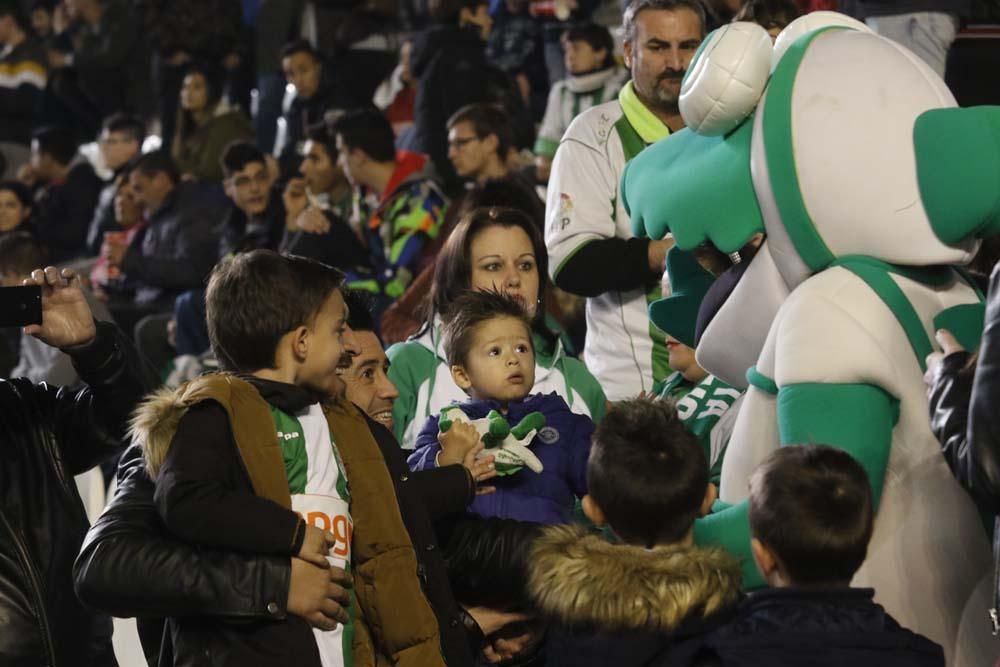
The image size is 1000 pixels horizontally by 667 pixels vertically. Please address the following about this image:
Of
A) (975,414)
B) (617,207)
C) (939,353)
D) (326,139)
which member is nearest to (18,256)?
(326,139)

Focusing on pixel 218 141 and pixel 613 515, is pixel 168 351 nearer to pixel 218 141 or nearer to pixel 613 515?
pixel 218 141

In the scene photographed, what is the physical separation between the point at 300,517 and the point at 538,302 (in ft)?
5.27

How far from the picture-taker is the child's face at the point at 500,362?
11.9 ft

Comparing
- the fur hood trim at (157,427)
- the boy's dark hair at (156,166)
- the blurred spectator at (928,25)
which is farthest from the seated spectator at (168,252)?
the fur hood trim at (157,427)

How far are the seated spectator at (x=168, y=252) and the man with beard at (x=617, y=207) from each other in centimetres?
438

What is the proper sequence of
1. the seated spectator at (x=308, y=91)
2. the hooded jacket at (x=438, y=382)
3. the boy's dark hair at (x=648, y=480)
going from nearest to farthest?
the boy's dark hair at (x=648, y=480)
the hooded jacket at (x=438, y=382)
the seated spectator at (x=308, y=91)

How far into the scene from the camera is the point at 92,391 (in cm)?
346

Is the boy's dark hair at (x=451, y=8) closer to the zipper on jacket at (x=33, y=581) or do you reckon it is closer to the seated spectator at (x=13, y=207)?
the seated spectator at (x=13, y=207)

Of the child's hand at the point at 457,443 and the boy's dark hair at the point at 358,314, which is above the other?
the boy's dark hair at the point at 358,314

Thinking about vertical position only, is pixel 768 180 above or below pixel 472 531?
above

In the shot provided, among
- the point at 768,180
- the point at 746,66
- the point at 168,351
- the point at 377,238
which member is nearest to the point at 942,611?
the point at 768,180

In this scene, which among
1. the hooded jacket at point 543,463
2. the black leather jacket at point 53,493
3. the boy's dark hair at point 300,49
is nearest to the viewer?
the black leather jacket at point 53,493

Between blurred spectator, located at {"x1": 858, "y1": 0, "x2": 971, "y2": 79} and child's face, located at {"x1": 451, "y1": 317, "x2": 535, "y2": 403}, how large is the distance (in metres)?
2.59

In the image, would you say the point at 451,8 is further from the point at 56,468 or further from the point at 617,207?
the point at 56,468
